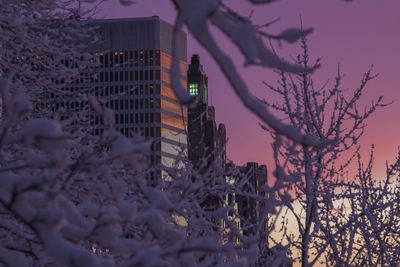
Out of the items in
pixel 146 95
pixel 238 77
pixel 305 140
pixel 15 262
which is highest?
pixel 146 95

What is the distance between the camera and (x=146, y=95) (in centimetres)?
10000

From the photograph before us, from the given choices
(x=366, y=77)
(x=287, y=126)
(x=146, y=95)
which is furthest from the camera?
(x=146, y=95)

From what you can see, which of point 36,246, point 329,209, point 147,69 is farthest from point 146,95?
point 36,246

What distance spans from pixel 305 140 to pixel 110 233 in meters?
0.75

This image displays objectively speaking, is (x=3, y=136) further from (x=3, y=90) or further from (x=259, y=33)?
(x=259, y=33)

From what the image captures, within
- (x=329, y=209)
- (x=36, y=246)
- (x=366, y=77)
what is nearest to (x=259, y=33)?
(x=36, y=246)

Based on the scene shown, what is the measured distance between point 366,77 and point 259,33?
8.17 metres

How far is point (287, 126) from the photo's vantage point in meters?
2.01

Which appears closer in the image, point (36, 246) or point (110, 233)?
point (110, 233)

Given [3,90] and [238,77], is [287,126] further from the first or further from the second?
[3,90]

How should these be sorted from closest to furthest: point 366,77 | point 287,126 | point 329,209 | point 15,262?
point 287,126
point 15,262
point 366,77
point 329,209

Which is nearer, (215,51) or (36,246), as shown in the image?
(215,51)

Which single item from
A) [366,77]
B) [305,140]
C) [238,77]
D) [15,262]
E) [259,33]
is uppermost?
[366,77]

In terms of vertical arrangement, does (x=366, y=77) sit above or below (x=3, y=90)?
above
